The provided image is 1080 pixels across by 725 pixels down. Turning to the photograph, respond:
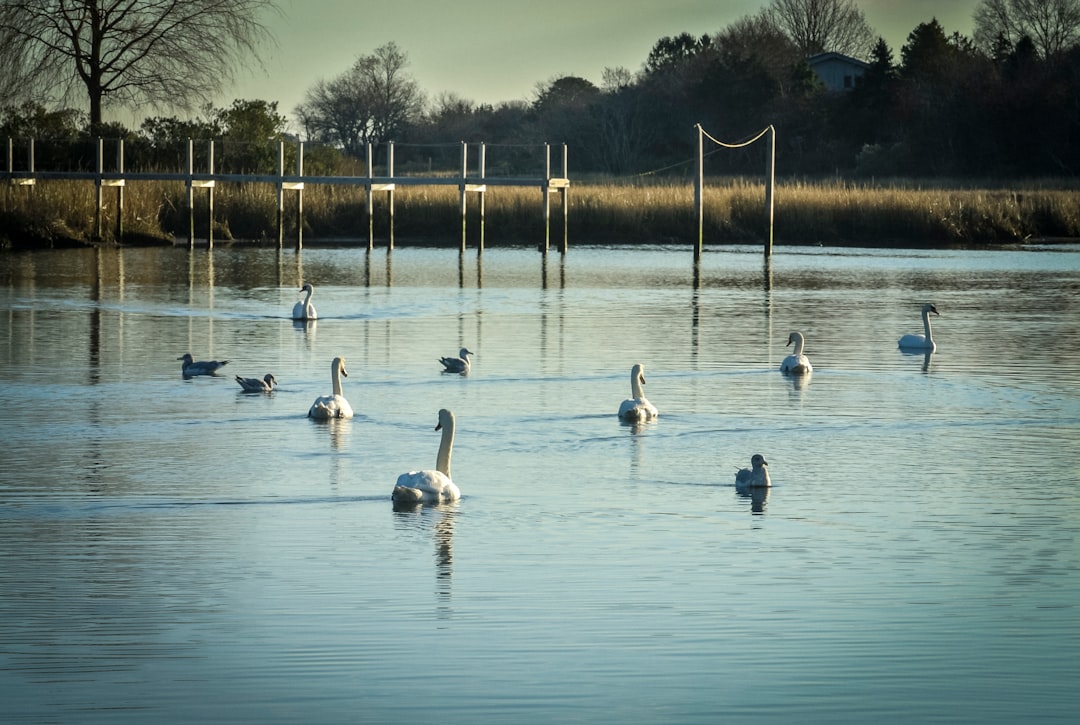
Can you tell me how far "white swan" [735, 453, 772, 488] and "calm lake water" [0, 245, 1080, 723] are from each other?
17 centimetres

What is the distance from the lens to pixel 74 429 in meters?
12.9

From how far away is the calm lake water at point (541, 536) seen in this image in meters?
Result: 6.70

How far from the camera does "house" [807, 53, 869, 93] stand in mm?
83562

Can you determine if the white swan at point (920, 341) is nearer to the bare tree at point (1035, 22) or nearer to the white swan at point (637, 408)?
the white swan at point (637, 408)

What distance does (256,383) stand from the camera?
588 inches

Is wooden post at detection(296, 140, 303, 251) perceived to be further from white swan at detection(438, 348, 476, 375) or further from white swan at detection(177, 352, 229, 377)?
white swan at detection(177, 352, 229, 377)

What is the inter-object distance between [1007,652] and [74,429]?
7.71 meters

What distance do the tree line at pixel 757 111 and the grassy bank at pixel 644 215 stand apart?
1.65 meters

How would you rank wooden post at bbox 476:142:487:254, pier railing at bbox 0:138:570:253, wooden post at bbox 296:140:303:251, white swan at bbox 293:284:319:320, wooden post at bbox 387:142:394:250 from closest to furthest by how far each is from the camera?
1. white swan at bbox 293:284:319:320
2. pier railing at bbox 0:138:570:253
3. wooden post at bbox 296:140:303:251
4. wooden post at bbox 476:142:487:254
5. wooden post at bbox 387:142:394:250

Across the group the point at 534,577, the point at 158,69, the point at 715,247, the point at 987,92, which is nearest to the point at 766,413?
the point at 534,577

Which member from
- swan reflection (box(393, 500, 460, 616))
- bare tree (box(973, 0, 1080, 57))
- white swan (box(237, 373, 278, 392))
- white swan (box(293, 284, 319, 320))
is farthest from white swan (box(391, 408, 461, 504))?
bare tree (box(973, 0, 1080, 57))

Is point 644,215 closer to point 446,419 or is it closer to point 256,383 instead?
point 256,383

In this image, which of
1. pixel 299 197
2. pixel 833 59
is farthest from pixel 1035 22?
pixel 299 197

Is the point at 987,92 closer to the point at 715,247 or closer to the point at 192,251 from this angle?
the point at 715,247
